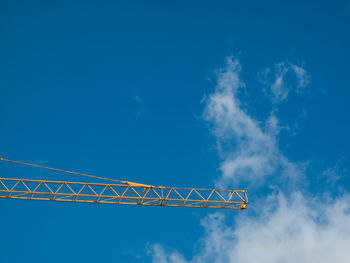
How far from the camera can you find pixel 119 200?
37.6 m

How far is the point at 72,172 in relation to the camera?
39.0m

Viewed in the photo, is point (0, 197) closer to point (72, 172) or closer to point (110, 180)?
point (72, 172)

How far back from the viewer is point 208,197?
125 feet

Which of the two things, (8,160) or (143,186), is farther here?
(8,160)

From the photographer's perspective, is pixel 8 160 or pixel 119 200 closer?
pixel 119 200

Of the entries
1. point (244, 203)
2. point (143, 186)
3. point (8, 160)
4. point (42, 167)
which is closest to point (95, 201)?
point (143, 186)

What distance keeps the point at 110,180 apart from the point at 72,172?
16.1 feet

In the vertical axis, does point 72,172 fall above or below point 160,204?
above

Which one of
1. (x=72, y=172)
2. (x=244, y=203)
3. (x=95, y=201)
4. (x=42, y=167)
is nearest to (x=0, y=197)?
(x=42, y=167)

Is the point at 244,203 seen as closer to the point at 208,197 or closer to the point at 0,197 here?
the point at 208,197

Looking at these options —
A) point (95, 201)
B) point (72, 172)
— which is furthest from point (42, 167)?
point (95, 201)

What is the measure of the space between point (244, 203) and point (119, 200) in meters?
14.0

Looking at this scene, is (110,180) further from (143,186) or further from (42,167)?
(42,167)

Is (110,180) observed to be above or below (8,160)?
below
